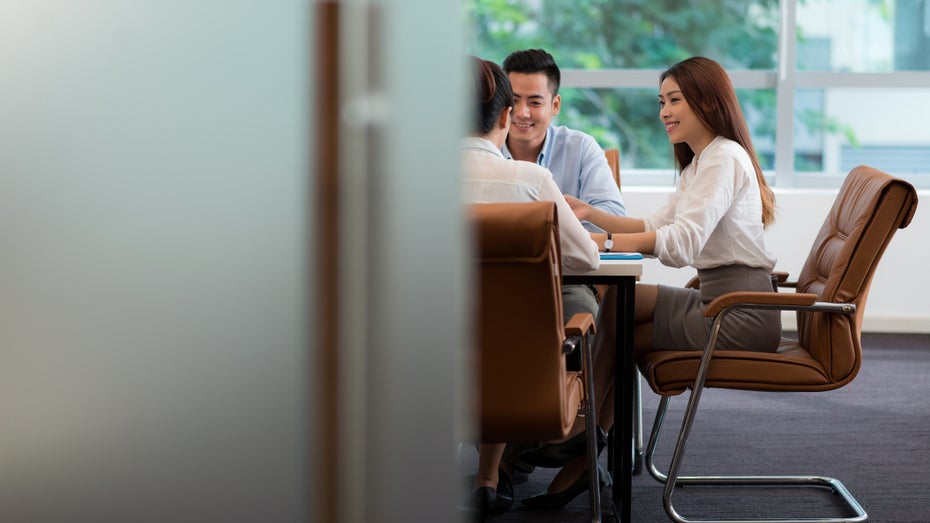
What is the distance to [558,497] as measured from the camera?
2555 millimetres

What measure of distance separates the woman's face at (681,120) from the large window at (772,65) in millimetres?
2875

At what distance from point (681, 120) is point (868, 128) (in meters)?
3.24

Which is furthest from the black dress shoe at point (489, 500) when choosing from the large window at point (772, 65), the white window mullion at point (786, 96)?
the white window mullion at point (786, 96)

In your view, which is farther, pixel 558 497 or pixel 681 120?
pixel 681 120

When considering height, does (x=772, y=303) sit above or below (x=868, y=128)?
below

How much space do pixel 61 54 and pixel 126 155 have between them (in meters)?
0.06

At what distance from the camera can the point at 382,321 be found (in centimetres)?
51

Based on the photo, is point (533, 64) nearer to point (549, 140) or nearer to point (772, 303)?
point (549, 140)

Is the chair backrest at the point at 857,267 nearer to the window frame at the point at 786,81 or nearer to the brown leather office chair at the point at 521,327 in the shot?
the brown leather office chair at the point at 521,327

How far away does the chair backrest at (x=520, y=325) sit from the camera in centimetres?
183

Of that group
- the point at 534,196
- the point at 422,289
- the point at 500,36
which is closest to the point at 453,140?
the point at 422,289

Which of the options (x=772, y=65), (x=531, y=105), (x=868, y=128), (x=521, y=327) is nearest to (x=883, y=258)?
(x=868, y=128)

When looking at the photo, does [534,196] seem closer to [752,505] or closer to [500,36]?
[752,505]

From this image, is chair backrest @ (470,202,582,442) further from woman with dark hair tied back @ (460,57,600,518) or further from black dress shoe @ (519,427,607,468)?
black dress shoe @ (519,427,607,468)
